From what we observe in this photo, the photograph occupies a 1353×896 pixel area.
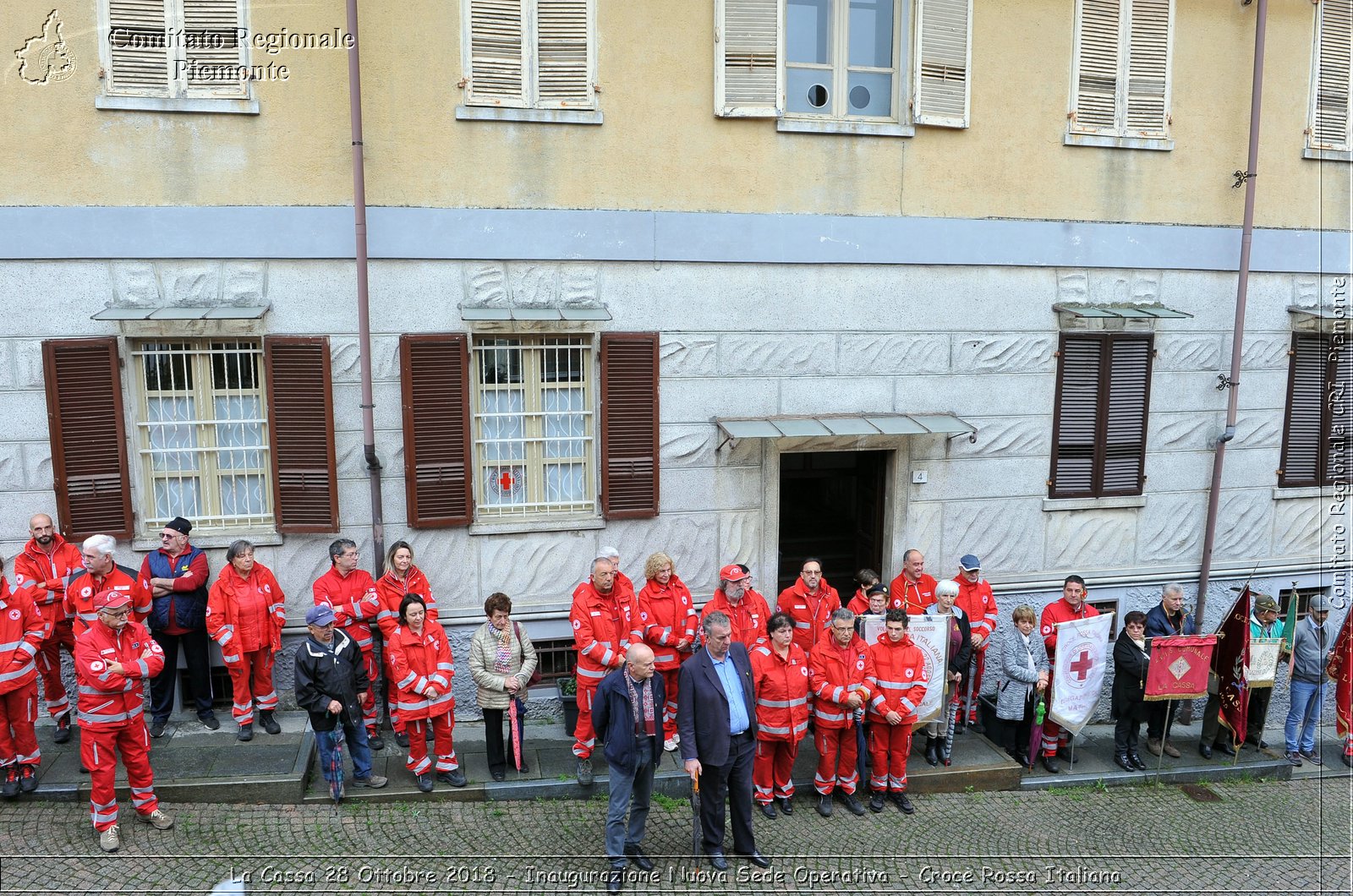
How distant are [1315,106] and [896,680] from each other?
304 inches

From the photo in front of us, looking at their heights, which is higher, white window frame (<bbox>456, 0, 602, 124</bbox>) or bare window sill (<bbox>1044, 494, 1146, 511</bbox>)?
white window frame (<bbox>456, 0, 602, 124</bbox>)

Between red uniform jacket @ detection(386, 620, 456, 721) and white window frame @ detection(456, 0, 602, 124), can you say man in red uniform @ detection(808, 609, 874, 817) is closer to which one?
red uniform jacket @ detection(386, 620, 456, 721)

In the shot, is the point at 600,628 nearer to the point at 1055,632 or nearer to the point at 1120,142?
the point at 1055,632

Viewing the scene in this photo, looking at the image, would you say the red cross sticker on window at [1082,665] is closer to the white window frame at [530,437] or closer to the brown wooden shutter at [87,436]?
the white window frame at [530,437]

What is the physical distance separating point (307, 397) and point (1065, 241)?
7424 mm

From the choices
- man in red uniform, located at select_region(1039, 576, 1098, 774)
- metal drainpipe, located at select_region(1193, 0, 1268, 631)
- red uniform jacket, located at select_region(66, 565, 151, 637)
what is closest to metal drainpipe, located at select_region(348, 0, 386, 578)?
red uniform jacket, located at select_region(66, 565, 151, 637)

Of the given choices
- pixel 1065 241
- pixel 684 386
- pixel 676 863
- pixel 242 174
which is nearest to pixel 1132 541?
pixel 1065 241

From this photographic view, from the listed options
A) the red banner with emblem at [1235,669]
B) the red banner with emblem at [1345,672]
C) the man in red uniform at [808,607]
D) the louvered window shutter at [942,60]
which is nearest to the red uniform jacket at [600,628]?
the man in red uniform at [808,607]

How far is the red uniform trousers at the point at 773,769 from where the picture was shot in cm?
757

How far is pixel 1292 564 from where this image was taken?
35.8 ft

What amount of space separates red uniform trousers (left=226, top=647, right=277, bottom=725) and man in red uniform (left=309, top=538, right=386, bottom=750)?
771 millimetres

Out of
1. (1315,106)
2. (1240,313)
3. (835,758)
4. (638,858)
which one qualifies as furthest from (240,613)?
(1315,106)

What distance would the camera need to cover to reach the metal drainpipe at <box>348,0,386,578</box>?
7.97 m

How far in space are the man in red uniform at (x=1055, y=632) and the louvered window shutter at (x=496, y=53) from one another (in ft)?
21.9
